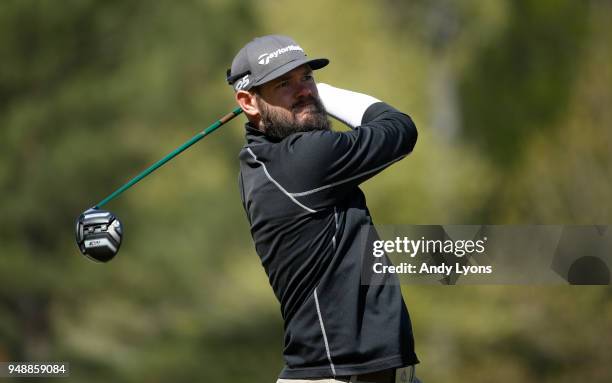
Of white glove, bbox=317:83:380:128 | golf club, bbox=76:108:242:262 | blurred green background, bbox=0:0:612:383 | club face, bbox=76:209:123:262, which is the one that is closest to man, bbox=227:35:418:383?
white glove, bbox=317:83:380:128

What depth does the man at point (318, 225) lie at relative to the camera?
14.4 ft

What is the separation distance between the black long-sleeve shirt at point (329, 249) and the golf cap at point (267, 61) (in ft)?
Answer: 0.89

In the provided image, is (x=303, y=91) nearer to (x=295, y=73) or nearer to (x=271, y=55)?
(x=295, y=73)

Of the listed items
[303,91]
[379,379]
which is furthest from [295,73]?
[379,379]

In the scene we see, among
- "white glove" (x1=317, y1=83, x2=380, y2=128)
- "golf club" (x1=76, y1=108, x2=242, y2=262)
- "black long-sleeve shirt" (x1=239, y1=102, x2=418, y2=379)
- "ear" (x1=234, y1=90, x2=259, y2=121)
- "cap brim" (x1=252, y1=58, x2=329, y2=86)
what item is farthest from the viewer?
"golf club" (x1=76, y1=108, x2=242, y2=262)

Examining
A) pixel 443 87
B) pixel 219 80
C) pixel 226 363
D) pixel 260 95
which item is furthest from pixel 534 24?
pixel 260 95

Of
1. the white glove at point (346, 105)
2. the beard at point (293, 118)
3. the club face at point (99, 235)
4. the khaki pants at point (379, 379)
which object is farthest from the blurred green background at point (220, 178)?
the khaki pants at point (379, 379)

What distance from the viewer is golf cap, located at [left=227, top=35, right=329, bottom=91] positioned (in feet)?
15.1

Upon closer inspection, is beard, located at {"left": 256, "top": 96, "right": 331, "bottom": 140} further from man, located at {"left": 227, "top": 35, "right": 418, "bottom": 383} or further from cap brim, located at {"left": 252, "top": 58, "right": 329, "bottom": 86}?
cap brim, located at {"left": 252, "top": 58, "right": 329, "bottom": 86}

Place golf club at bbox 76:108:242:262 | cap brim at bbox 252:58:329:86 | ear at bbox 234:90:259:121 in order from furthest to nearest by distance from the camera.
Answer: golf club at bbox 76:108:242:262
ear at bbox 234:90:259:121
cap brim at bbox 252:58:329:86

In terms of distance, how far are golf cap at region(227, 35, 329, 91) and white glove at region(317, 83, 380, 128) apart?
0.18 metres

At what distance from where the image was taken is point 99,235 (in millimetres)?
5289

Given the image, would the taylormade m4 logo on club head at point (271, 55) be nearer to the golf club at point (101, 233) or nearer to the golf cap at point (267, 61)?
the golf cap at point (267, 61)

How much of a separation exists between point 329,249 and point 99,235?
51.7 inches
